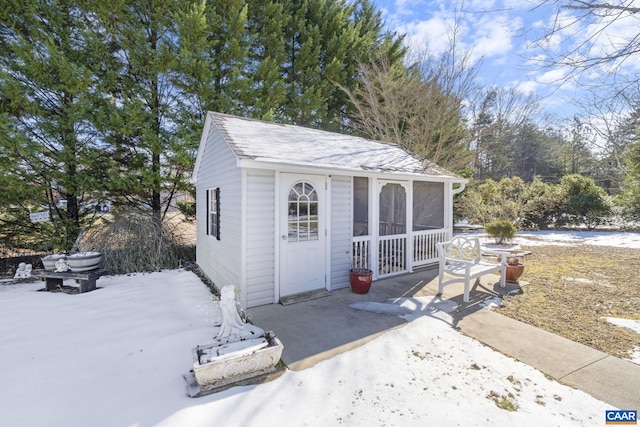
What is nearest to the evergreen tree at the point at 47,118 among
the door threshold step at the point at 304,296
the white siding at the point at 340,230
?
the door threshold step at the point at 304,296

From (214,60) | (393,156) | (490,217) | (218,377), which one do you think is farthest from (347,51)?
(218,377)

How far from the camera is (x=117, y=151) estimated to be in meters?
8.17

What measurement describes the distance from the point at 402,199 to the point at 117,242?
7739mm

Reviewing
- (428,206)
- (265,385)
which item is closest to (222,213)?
(265,385)

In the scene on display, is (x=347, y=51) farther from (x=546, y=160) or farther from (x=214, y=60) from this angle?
(x=546, y=160)

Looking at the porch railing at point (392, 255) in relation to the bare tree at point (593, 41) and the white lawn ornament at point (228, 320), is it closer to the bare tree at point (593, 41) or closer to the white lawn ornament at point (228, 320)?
the white lawn ornament at point (228, 320)

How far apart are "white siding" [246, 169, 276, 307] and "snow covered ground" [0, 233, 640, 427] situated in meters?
0.85

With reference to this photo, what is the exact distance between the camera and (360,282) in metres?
4.93

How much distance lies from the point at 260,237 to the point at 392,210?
4430mm

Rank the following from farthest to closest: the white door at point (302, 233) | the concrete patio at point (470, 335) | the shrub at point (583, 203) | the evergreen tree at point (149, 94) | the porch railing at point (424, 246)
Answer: the shrub at point (583, 203) < the evergreen tree at point (149, 94) < the porch railing at point (424, 246) < the white door at point (302, 233) < the concrete patio at point (470, 335)

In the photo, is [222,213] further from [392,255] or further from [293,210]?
[392,255]

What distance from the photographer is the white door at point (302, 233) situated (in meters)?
4.56

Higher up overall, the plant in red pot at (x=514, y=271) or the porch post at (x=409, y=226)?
the porch post at (x=409, y=226)

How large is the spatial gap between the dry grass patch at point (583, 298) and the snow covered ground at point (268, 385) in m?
1.39
